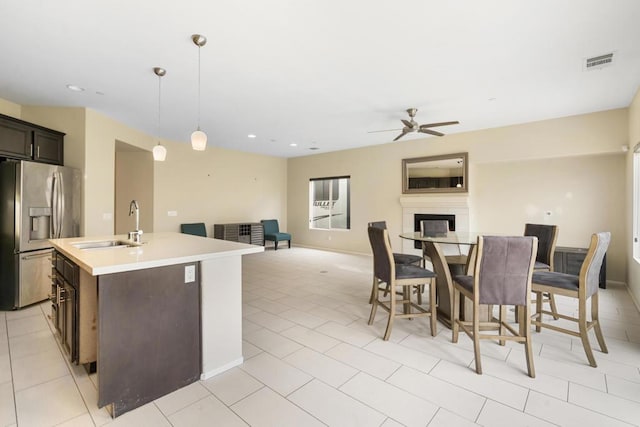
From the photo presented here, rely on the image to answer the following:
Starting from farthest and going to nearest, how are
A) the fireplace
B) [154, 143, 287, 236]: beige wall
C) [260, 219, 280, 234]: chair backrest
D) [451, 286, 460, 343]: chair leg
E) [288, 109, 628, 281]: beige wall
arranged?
[260, 219, 280, 234]: chair backrest
[154, 143, 287, 236]: beige wall
the fireplace
[288, 109, 628, 281]: beige wall
[451, 286, 460, 343]: chair leg

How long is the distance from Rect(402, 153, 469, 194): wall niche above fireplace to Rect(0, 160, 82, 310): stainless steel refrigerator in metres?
6.14

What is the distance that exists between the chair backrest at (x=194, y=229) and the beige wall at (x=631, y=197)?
7.39m

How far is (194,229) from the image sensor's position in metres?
6.71

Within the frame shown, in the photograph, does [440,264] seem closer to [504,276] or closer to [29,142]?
[504,276]

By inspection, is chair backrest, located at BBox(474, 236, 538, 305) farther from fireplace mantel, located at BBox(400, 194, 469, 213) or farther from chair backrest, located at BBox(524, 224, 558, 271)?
fireplace mantel, located at BBox(400, 194, 469, 213)

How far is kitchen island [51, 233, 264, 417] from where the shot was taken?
1.73m

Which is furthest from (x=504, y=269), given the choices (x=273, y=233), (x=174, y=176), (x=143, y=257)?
(x=273, y=233)

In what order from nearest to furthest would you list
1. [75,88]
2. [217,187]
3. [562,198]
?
[75,88], [562,198], [217,187]

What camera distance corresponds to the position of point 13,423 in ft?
5.53

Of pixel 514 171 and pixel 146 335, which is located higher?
pixel 514 171

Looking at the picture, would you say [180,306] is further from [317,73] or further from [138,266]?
[317,73]

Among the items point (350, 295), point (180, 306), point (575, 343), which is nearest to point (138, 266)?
point (180, 306)

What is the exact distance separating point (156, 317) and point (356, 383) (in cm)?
144

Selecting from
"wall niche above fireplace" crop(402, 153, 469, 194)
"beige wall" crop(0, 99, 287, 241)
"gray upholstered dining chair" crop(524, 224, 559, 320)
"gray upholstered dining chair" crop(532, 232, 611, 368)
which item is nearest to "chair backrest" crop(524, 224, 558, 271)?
"gray upholstered dining chair" crop(524, 224, 559, 320)
